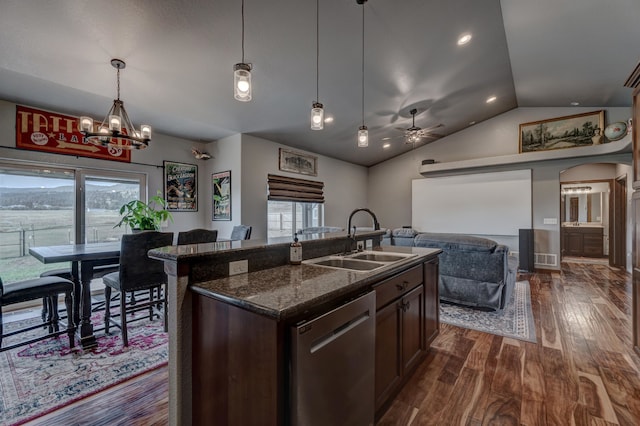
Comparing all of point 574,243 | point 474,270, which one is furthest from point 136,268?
point 574,243

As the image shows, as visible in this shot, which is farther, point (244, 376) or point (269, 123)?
point (269, 123)

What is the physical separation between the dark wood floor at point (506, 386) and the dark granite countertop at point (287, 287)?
0.98m

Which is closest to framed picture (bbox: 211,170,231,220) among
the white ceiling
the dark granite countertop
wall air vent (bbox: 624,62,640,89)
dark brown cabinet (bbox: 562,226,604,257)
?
the white ceiling

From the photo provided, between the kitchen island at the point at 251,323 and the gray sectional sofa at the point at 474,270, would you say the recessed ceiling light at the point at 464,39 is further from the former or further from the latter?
the kitchen island at the point at 251,323

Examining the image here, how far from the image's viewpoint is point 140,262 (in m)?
2.61

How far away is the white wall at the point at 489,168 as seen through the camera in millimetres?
5898

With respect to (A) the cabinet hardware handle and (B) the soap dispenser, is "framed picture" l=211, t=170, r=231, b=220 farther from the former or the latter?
(A) the cabinet hardware handle

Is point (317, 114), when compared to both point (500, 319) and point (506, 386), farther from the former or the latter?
point (500, 319)

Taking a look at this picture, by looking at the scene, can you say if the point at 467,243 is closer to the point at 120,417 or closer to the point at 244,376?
the point at 244,376

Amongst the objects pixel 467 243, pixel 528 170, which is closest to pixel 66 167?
pixel 467 243

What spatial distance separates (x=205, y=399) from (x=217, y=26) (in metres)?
3.11

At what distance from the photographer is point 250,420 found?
111 centimetres

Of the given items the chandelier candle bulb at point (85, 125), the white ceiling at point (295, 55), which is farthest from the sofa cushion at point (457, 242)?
the chandelier candle bulb at point (85, 125)

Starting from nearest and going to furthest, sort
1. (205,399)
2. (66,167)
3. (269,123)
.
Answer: (205,399)
(66,167)
(269,123)
